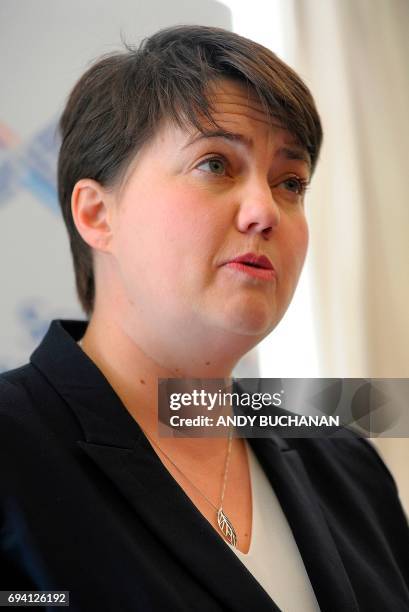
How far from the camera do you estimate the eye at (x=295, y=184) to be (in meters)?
1.13

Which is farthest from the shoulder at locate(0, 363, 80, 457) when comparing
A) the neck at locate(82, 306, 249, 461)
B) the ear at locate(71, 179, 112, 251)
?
the ear at locate(71, 179, 112, 251)

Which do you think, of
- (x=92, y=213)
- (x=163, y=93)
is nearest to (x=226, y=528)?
(x=92, y=213)

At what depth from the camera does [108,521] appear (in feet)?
2.84

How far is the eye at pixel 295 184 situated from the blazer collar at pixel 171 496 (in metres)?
0.43

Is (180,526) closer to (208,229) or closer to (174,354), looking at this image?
(174,354)

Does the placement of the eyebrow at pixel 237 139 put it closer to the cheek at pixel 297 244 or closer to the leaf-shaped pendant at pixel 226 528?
the cheek at pixel 297 244

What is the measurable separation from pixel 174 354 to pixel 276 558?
34 centimetres

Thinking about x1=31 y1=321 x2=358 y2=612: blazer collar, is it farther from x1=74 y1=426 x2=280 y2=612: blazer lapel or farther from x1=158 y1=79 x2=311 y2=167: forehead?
x1=158 y1=79 x2=311 y2=167: forehead

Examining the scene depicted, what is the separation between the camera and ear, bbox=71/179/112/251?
43.5 inches

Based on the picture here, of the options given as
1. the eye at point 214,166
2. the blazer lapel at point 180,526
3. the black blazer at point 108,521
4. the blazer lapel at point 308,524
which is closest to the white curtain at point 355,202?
the blazer lapel at point 308,524

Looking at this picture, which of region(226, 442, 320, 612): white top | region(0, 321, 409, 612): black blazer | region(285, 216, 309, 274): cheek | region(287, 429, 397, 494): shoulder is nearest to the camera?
region(0, 321, 409, 612): black blazer

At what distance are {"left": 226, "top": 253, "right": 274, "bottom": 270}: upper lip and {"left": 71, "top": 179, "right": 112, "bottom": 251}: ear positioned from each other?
230 millimetres

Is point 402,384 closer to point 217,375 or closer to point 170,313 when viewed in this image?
point 217,375

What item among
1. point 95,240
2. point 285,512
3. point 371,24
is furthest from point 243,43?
point 371,24
